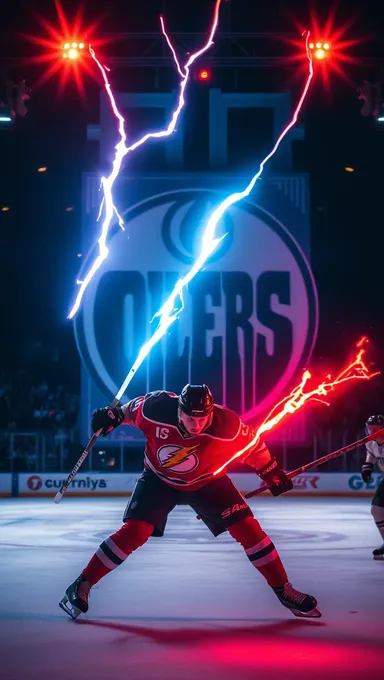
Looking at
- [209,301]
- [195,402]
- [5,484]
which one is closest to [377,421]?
[195,402]

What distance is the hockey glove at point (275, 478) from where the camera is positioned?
309 inches

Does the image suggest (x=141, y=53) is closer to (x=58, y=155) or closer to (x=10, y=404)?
(x=58, y=155)

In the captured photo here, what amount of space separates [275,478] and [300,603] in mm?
894

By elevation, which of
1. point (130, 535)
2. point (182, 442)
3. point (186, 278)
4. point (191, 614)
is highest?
point (186, 278)

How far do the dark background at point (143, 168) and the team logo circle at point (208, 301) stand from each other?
1.70 meters

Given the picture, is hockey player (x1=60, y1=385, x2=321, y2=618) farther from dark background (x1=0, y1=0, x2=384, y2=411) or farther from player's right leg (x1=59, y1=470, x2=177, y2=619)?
dark background (x1=0, y1=0, x2=384, y2=411)

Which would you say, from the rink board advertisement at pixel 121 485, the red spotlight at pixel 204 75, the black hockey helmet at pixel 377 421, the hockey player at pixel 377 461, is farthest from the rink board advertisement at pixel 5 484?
the black hockey helmet at pixel 377 421

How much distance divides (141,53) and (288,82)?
12.1 ft

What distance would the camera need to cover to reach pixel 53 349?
32.7 m

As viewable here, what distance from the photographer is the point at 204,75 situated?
23.5 m

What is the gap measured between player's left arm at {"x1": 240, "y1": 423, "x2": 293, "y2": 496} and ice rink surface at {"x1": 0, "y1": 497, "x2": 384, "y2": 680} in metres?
0.84

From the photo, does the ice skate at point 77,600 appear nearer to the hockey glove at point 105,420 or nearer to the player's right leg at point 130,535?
the player's right leg at point 130,535

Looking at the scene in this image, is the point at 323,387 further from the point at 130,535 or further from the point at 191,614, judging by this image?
the point at 130,535

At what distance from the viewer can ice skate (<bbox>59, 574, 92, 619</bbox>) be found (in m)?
7.32
